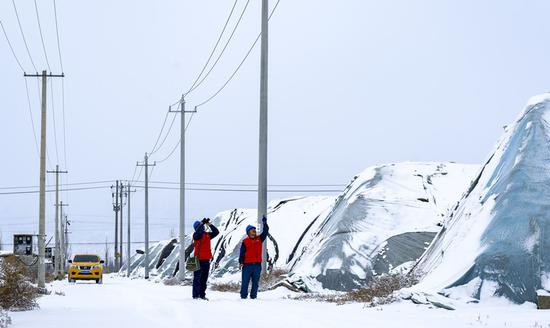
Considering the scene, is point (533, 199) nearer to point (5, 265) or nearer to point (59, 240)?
point (5, 265)

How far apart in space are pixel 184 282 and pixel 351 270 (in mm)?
18034

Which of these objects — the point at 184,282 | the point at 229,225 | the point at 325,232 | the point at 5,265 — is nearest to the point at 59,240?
the point at 229,225

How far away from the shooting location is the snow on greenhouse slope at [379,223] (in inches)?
976

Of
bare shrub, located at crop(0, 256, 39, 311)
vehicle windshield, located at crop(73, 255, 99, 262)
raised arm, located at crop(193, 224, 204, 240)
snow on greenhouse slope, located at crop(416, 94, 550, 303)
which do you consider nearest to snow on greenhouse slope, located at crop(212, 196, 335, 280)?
vehicle windshield, located at crop(73, 255, 99, 262)

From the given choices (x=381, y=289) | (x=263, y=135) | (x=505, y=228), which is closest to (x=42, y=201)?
(x=263, y=135)

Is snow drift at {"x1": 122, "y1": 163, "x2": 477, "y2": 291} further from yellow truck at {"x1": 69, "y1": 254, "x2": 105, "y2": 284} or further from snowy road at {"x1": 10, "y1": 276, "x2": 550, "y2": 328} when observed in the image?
yellow truck at {"x1": 69, "y1": 254, "x2": 105, "y2": 284}

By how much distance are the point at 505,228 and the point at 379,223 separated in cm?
1080

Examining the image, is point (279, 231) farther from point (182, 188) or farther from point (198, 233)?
point (198, 233)

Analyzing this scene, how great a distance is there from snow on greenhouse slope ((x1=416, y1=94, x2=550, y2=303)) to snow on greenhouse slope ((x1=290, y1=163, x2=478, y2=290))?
4.98 meters

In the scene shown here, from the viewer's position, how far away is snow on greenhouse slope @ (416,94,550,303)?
1513 cm

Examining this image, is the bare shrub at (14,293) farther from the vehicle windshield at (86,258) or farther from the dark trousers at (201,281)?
the vehicle windshield at (86,258)

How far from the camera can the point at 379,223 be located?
26.9 meters

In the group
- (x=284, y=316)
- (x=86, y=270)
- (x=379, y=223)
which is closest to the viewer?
(x=284, y=316)

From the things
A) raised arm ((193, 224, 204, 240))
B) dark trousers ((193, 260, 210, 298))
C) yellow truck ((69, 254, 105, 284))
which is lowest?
yellow truck ((69, 254, 105, 284))
